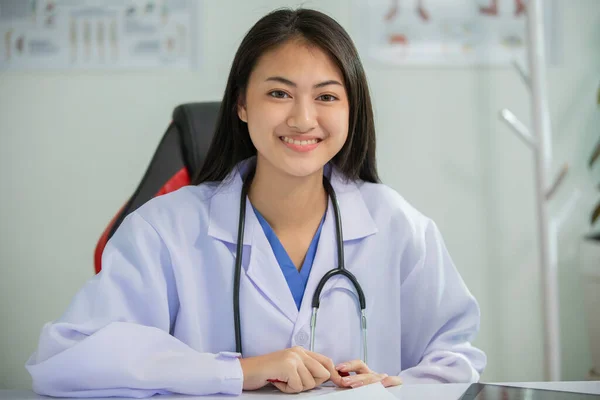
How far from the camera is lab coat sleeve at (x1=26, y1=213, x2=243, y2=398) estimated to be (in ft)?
3.10

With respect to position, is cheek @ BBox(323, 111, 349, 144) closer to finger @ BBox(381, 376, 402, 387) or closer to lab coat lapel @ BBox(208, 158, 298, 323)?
lab coat lapel @ BBox(208, 158, 298, 323)

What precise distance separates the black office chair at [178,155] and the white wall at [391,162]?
0.89 meters

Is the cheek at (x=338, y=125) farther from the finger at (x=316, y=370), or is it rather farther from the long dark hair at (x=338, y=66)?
the finger at (x=316, y=370)

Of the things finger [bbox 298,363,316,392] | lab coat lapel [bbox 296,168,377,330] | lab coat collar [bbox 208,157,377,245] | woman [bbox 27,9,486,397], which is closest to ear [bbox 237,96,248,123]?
woman [bbox 27,9,486,397]

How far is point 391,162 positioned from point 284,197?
130 cm

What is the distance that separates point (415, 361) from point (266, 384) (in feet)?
1.27

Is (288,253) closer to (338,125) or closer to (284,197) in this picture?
(284,197)

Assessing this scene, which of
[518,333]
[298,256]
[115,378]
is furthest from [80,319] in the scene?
[518,333]

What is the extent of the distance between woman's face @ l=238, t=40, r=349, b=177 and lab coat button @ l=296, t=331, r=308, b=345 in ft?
0.90

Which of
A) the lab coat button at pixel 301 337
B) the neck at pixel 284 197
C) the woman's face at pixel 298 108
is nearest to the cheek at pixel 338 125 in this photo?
the woman's face at pixel 298 108

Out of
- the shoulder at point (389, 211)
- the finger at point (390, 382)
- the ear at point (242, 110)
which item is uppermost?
the ear at point (242, 110)

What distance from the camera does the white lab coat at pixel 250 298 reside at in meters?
1.00

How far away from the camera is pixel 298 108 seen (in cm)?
116

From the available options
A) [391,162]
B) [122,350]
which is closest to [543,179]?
[391,162]
